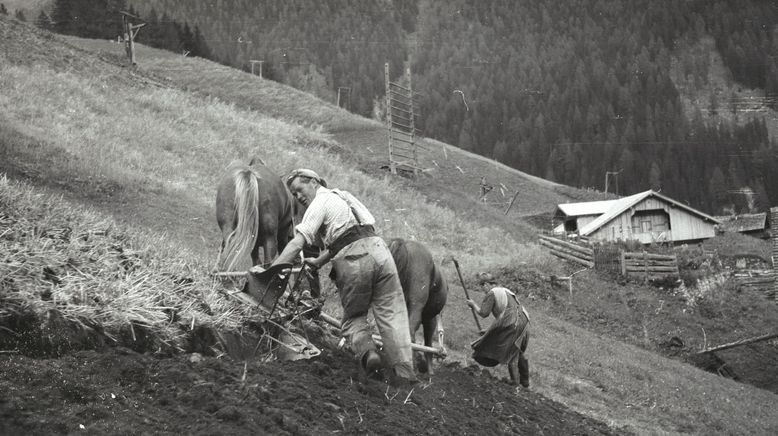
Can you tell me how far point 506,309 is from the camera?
448 inches

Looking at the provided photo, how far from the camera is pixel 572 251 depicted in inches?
1344

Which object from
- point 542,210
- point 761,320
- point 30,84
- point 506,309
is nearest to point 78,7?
point 542,210

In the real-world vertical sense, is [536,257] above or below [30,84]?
below

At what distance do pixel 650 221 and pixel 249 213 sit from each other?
4608 cm

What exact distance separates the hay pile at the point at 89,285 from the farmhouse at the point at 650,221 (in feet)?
140

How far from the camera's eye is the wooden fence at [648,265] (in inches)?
1255

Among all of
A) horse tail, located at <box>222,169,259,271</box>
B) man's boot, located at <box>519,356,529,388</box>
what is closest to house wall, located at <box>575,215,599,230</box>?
man's boot, located at <box>519,356,529,388</box>

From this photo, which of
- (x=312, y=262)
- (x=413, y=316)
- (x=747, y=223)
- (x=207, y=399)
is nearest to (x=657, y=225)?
(x=747, y=223)

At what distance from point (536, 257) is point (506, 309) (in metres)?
20.2

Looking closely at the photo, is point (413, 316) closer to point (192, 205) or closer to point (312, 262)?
point (312, 262)

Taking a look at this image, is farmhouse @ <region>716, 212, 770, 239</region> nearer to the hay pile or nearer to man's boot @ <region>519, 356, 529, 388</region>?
man's boot @ <region>519, 356, 529, 388</region>

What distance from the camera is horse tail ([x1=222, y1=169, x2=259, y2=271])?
866 centimetres

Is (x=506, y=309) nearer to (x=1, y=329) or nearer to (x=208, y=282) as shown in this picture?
(x=208, y=282)

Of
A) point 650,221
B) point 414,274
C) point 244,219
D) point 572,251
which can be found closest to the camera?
point 244,219
